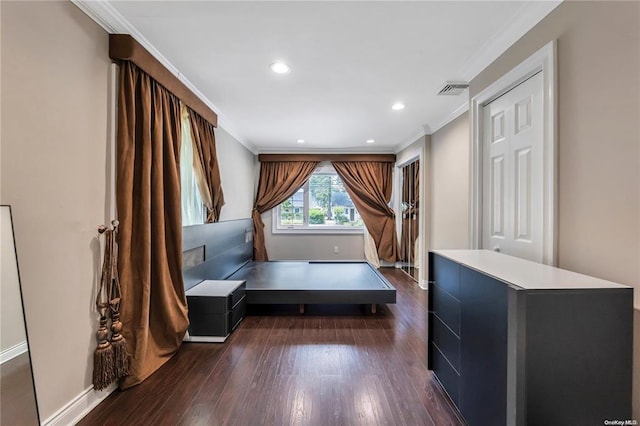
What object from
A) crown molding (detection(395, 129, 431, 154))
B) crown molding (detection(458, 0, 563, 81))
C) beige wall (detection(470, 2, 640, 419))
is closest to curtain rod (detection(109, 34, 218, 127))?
crown molding (detection(458, 0, 563, 81))

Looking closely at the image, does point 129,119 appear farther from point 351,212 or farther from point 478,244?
point 351,212

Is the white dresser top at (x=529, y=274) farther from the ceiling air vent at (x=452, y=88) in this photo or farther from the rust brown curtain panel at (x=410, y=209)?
the rust brown curtain panel at (x=410, y=209)

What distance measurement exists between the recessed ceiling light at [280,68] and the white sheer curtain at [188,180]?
105cm

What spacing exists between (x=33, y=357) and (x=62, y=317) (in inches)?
7.8

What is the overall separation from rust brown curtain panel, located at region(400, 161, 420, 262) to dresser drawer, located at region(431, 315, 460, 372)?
3192 millimetres

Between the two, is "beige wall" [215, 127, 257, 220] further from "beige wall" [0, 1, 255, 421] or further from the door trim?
the door trim

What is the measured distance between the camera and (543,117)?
5.00 ft

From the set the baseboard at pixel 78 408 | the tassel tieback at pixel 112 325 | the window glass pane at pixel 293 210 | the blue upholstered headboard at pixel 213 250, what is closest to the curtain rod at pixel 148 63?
the tassel tieback at pixel 112 325

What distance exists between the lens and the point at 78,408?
1562 mm

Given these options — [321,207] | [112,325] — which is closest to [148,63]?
[112,325]

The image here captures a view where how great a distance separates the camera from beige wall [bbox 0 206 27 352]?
117cm

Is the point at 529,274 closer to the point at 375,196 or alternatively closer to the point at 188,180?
the point at 188,180

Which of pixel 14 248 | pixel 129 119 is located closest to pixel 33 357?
pixel 14 248

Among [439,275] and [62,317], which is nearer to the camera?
[62,317]
